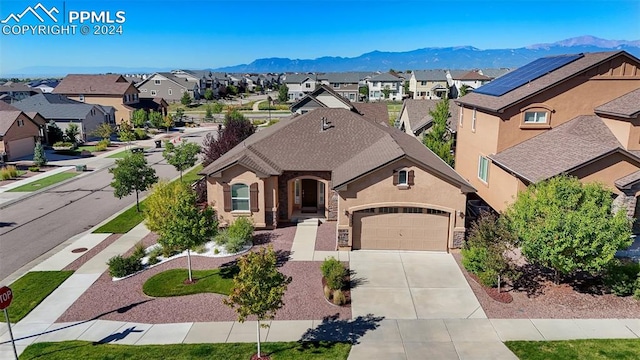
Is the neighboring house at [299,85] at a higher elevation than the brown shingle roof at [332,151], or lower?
higher

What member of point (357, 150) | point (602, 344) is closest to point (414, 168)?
point (357, 150)

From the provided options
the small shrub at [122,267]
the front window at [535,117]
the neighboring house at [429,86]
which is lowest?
the small shrub at [122,267]

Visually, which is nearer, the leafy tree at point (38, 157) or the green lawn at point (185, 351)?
the green lawn at point (185, 351)

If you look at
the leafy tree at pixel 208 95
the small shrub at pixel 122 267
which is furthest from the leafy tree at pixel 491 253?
the leafy tree at pixel 208 95

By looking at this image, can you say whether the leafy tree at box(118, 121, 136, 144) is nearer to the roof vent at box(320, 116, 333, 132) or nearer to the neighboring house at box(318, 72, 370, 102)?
the roof vent at box(320, 116, 333, 132)

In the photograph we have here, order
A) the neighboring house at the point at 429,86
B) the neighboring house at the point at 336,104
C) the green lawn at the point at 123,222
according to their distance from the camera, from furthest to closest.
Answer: the neighboring house at the point at 429,86, the neighboring house at the point at 336,104, the green lawn at the point at 123,222

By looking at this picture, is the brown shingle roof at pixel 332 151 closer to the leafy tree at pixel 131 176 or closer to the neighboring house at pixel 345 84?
the leafy tree at pixel 131 176

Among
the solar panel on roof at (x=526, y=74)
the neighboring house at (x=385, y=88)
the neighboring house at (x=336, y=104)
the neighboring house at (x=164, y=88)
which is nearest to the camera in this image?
the solar panel on roof at (x=526, y=74)
